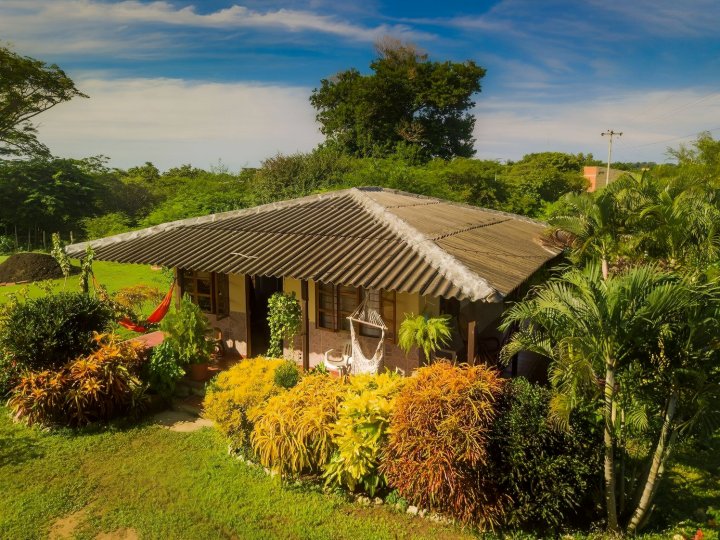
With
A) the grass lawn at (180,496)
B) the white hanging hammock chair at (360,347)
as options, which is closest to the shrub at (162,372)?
the grass lawn at (180,496)

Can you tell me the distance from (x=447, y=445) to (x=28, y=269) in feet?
77.1

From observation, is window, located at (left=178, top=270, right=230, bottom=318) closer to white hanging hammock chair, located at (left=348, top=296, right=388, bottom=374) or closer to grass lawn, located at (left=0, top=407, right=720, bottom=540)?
white hanging hammock chair, located at (left=348, top=296, right=388, bottom=374)

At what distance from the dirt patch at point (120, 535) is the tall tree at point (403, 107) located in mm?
38743

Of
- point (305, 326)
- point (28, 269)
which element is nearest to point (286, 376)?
point (305, 326)

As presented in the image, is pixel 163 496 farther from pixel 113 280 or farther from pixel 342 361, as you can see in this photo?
pixel 113 280

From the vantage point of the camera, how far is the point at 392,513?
21.4 ft

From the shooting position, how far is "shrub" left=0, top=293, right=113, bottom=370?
9.02m

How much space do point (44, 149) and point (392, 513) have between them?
43223 mm

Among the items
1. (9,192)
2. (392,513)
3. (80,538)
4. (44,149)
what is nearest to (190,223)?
(80,538)

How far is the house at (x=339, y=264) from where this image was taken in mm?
8906

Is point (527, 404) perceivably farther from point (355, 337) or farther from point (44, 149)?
point (44, 149)

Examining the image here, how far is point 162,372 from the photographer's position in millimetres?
9680

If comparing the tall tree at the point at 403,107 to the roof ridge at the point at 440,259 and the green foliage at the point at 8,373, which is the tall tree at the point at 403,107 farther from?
the green foliage at the point at 8,373

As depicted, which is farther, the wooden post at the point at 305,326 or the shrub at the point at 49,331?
the wooden post at the point at 305,326
